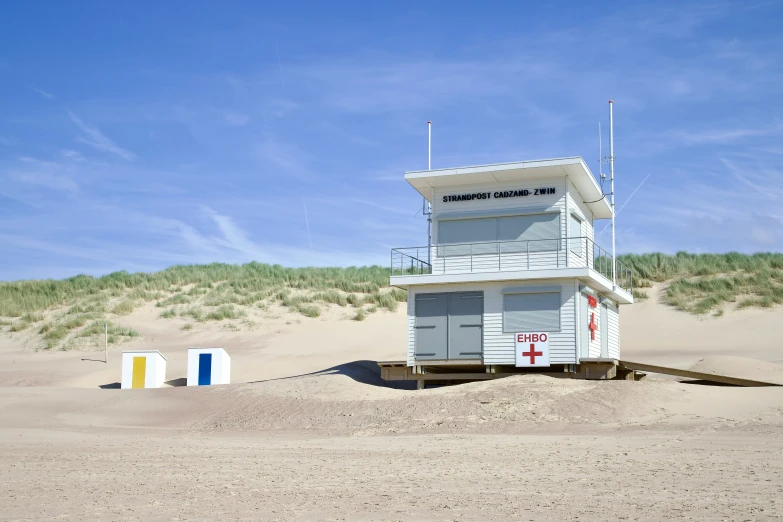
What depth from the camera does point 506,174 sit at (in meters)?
23.5

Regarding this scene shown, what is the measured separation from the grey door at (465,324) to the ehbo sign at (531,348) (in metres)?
1.06

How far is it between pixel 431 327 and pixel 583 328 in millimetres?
4075

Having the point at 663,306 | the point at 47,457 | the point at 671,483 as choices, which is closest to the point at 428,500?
the point at 671,483

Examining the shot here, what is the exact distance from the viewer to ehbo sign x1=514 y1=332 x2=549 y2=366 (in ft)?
75.0

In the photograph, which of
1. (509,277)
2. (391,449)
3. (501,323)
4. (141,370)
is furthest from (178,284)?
(391,449)

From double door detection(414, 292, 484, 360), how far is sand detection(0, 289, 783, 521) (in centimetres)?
188

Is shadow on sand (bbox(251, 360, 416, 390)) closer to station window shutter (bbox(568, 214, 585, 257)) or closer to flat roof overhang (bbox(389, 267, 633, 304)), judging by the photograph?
flat roof overhang (bbox(389, 267, 633, 304))

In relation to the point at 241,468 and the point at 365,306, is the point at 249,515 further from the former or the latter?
the point at 365,306

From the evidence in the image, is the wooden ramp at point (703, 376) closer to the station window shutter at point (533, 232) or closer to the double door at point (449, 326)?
the station window shutter at point (533, 232)

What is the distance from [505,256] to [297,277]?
26614 millimetres

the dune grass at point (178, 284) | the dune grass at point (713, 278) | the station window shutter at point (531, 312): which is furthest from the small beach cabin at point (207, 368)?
the dune grass at point (713, 278)

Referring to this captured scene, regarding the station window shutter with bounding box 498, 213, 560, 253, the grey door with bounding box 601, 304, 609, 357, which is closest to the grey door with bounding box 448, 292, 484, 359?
the station window shutter with bounding box 498, 213, 560, 253

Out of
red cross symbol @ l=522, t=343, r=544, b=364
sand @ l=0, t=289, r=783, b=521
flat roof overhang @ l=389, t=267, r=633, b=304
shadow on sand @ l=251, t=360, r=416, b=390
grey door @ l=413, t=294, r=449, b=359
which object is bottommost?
sand @ l=0, t=289, r=783, b=521

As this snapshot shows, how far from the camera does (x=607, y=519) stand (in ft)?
27.0
